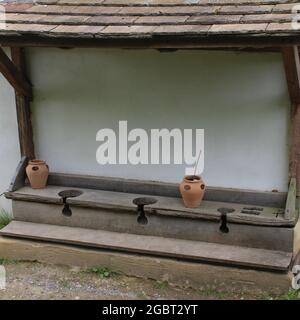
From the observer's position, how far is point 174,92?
5.11m

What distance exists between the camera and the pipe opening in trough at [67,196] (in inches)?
207

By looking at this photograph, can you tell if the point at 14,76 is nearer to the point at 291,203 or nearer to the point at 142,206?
the point at 142,206

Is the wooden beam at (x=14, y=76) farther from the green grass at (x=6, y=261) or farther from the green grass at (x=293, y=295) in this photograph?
the green grass at (x=293, y=295)

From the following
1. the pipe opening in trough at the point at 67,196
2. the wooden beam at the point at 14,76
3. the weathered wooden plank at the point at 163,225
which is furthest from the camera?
the pipe opening in trough at the point at 67,196

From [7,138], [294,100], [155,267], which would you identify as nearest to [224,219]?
[155,267]

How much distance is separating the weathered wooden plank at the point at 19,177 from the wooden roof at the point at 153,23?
1.61 metres

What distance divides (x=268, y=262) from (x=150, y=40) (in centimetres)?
217

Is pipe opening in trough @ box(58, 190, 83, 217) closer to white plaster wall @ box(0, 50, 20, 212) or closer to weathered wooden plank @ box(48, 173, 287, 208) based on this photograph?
weathered wooden plank @ box(48, 173, 287, 208)

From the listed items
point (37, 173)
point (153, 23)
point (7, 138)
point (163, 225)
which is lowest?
point (163, 225)

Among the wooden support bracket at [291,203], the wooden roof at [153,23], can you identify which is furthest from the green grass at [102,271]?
the wooden roof at [153,23]

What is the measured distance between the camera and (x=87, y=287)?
4.77 m

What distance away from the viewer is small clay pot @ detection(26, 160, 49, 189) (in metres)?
5.46

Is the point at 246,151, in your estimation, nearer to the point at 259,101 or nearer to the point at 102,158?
the point at 259,101

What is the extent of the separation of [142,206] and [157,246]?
423 millimetres
